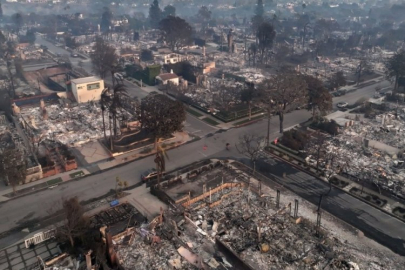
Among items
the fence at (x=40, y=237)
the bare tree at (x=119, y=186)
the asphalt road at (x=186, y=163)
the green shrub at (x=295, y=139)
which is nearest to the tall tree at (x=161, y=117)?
the asphalt road at (x=186, y=163)

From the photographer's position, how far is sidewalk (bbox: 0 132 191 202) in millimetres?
31859

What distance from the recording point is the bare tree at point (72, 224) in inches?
967

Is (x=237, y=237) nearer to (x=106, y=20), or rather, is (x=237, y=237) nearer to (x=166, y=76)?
(x=166, y=76)

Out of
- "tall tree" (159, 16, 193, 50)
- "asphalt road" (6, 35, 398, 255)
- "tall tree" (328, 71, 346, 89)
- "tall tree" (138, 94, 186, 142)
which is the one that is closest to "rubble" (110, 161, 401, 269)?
"asphalt road" (6, 35, 398, 255)

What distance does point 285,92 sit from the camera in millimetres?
41500

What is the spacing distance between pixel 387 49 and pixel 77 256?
3856 inches

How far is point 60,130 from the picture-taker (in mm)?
43531

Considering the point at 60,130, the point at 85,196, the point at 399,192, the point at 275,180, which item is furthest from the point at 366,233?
the point at 60,130

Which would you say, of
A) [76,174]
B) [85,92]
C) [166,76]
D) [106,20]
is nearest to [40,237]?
[76,174]

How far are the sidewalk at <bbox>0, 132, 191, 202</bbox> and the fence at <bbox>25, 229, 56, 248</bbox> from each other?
23.4 feet

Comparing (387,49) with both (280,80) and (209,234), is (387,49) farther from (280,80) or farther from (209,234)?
(209,234)

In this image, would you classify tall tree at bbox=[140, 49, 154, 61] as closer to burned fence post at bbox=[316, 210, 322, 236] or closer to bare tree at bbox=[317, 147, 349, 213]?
bare tree at bbox=[317, 147, 349, 213]

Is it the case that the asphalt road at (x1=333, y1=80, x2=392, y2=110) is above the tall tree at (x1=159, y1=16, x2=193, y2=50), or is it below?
below

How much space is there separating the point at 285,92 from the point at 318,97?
211 inches
